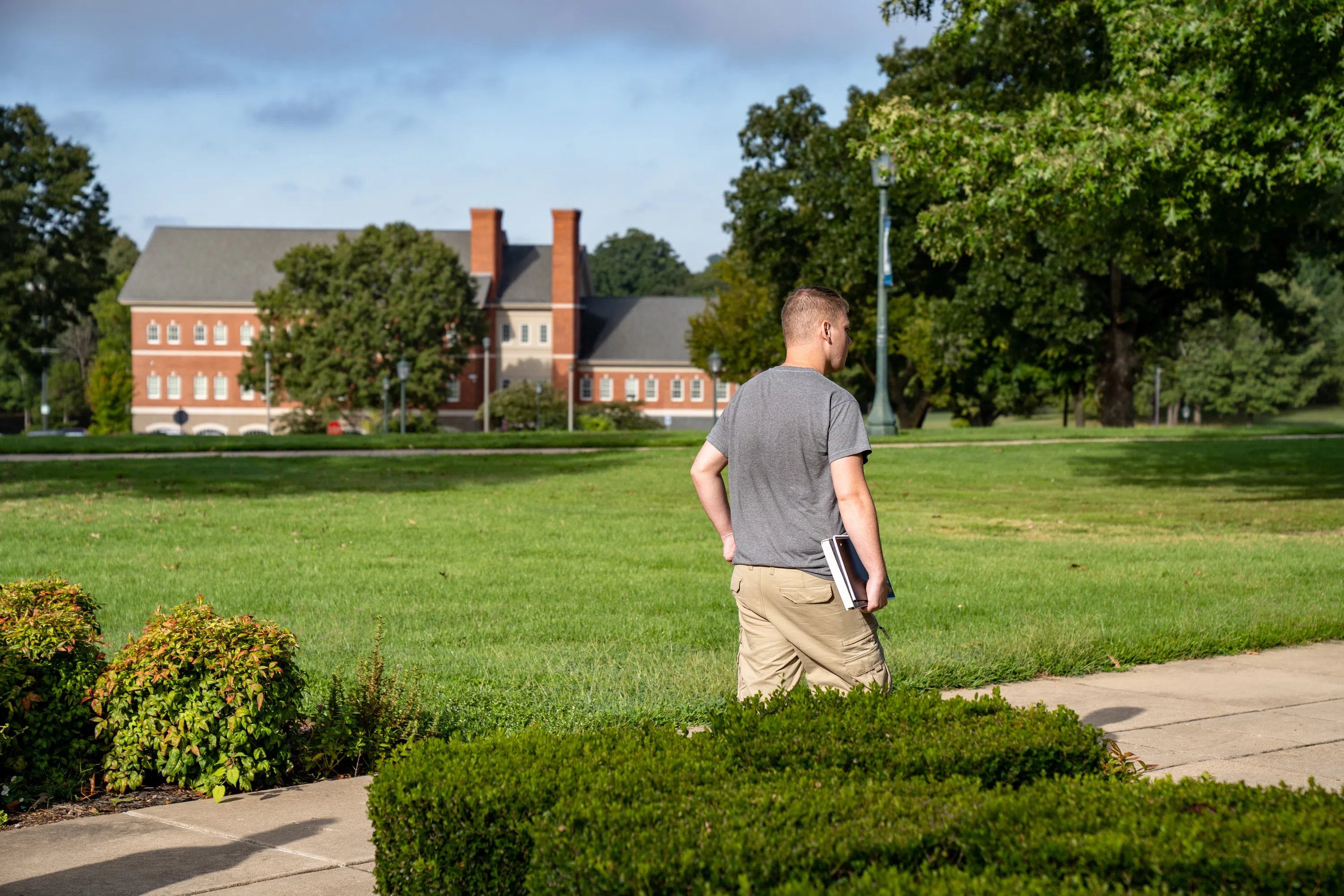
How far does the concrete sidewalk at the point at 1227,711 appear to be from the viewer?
5.04 meters

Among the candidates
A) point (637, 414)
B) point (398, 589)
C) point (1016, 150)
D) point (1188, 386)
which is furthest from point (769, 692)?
point (1188, 386)

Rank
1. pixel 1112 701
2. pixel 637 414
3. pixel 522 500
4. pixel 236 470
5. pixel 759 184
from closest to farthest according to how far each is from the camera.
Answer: pixel 1112 701, pixel 522 500, pixel 236 470, pixel 759 184, pixel 637 414

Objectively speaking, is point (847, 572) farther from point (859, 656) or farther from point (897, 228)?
point (897, 228)

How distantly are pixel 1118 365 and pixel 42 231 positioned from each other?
40.0 m

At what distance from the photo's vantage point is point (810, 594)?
13.6 ft

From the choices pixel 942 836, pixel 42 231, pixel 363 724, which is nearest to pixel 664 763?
pixel 942 836

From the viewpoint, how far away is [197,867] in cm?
389

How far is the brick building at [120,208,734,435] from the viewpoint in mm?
85438

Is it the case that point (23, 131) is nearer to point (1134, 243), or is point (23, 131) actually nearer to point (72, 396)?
point (1134, 243)

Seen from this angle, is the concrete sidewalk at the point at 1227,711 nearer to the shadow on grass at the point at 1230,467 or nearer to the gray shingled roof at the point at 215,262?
the shadow on grass at the point at 1230,467

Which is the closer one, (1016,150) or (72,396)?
(1016,150)

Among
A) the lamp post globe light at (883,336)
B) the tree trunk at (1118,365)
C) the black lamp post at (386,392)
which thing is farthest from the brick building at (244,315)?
the lamp post globe light at (883,336)

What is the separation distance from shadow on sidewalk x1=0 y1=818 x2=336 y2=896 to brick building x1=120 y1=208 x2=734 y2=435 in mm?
80956

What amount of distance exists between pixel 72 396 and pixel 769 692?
339 feet
